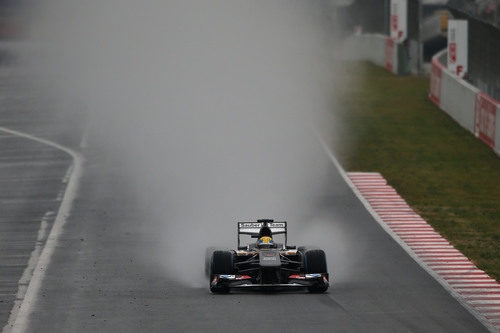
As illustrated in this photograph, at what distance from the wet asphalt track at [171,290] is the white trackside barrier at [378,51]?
1153 inches

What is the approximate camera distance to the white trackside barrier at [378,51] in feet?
197

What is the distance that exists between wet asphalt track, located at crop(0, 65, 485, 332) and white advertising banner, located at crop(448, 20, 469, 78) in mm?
16994

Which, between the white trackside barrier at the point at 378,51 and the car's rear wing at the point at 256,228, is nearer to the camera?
the car's rear wing at the point at 256,228

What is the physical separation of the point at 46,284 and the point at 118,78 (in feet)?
133

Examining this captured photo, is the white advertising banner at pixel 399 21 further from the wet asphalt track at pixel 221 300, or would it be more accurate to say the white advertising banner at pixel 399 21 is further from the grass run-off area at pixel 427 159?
the wet asphalt track at pixel 221 300

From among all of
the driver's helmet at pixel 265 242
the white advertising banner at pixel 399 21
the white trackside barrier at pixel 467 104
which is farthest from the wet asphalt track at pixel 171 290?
the white advertising banner at pixel 399 21

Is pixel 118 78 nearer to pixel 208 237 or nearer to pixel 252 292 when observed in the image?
pixel 208 237

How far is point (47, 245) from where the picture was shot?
25.4m

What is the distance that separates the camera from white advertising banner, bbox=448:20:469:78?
154 ft

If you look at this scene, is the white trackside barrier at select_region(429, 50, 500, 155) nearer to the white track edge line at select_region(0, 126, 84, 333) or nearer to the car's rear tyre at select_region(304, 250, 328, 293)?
the white track edge line at select_region(0, 126, 84, 333)

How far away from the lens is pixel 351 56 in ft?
240

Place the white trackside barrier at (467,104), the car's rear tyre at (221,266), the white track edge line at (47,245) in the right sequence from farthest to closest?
the white trackside barrier at (467,104)
the car's rear tyre at (221,266)
the white track edge line at (47,245)

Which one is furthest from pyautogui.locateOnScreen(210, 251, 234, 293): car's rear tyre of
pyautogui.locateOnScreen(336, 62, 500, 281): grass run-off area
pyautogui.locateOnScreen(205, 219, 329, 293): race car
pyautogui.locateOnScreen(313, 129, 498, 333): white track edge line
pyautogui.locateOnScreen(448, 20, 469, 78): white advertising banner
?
pyautogui.locateOnScreen(448, 20, 469, 78): white advertising banner

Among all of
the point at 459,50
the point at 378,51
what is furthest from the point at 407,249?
the point at 378,51
